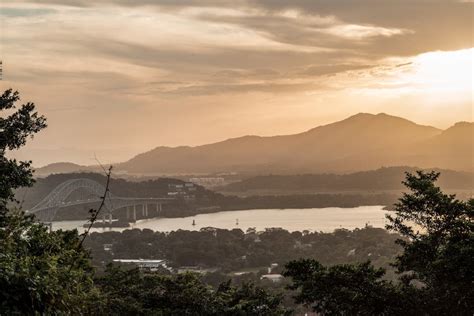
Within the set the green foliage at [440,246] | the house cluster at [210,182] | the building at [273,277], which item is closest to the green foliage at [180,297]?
the green foliage at [440,246]

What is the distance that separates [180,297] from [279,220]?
65.7 metres

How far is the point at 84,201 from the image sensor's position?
76.5m

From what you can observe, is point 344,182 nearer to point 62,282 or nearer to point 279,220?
point 279,220

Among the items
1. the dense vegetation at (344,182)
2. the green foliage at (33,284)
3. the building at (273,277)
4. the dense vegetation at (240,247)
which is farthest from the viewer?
the dense vegetation at (344,182)

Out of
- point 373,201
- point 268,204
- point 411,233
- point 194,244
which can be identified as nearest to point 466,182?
point 373,201

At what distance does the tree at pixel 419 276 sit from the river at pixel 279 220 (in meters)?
52.4

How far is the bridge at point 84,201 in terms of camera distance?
227 feet

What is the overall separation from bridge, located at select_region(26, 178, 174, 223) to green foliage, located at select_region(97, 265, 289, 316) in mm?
55857

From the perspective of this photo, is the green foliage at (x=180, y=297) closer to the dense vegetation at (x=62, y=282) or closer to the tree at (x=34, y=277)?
the dense vegetation at (x=62, y=282)

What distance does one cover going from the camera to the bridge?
69.2 m

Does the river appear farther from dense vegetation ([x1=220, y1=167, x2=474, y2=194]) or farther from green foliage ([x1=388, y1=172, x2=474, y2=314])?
green foliage ([x1=388, y1=172, x2=474, y2=314])

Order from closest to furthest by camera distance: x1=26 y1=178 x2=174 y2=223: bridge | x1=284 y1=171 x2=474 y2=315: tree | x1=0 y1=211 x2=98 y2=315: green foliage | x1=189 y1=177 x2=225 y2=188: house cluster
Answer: x1=0 y1=211 x2=98 y2=315: green foliage < x1=284 y1=171 x2=474 y2=315: tree < x1=26 y1=178 x2=174 y2=223: bridge < x1=189 y1=177 x2=225 y2=188: house cluster

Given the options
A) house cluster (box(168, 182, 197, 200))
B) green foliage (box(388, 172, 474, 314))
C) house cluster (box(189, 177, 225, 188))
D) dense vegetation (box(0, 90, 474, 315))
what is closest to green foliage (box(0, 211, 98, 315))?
dense vegetation (box(0, 90, 474, 315))

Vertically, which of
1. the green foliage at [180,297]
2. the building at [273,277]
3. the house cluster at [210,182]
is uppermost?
the house cluster at [210,182]
